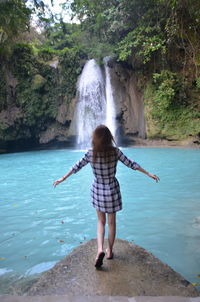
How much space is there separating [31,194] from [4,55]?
50.5 feet

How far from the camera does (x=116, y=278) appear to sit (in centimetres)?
262

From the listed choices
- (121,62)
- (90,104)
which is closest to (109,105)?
(90,104)

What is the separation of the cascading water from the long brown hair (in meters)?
17.4

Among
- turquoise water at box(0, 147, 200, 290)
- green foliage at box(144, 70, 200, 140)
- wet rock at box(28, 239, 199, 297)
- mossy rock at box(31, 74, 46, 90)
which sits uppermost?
mossy rock at box(31, 74, 46, 90)

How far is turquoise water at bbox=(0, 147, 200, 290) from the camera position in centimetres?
384

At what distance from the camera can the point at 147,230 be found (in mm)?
4680

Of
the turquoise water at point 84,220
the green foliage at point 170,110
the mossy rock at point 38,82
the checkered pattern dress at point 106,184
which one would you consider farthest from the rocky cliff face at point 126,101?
the checkered pattern dress at point 106,184

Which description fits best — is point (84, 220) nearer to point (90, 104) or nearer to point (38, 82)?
point (90, 104)

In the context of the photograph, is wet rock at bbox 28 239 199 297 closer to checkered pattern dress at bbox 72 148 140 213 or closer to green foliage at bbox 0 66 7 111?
checkered pattern dress at bbox 72 148 140 213

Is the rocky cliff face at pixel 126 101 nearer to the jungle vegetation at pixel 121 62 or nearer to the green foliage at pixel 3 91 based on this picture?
the jungle vegetation at pixel 121 62

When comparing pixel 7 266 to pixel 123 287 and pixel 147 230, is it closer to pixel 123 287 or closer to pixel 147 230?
pixel 123 287

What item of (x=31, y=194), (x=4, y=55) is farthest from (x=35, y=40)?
(x=31, y=194)

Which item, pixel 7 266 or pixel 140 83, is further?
pixel 140 83

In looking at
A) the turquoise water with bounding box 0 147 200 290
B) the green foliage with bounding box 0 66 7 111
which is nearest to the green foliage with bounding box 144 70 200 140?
the turquoise water with bounding box 0 147 200 290
